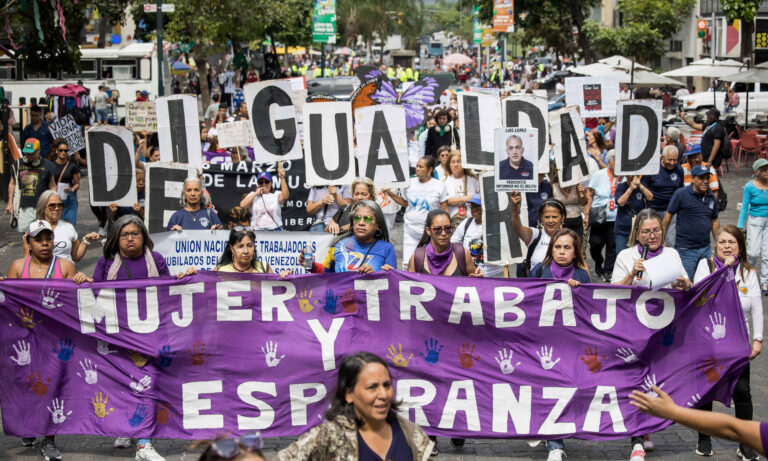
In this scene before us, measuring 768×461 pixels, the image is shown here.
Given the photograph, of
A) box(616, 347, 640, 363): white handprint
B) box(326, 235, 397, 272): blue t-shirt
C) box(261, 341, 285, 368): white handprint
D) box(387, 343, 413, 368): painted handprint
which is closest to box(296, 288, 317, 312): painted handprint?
box(261, 341, 285, 368): white handprint

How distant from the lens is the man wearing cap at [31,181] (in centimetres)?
1242

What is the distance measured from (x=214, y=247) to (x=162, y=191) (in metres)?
1.02

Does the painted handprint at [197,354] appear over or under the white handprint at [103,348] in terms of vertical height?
under

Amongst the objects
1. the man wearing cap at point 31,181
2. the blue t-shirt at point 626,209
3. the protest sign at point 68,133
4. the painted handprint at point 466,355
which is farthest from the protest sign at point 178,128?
the protest sign at point 68,133

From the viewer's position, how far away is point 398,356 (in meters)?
6.83

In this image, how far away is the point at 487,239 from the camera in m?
9.05

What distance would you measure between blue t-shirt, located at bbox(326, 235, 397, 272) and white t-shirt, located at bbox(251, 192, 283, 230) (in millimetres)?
3197

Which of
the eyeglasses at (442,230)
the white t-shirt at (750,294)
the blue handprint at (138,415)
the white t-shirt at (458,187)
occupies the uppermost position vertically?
the eyeglasses at (442,230)

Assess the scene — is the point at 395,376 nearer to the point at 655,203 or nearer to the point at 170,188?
the point at 170,188

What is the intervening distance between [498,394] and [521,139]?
9.39 feet

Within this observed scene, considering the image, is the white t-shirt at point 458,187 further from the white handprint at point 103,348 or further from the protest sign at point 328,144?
the white handprint at point 103,348

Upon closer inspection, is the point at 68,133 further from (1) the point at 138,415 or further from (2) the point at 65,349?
(1) the point at 138,415

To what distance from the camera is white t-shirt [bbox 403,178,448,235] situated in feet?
34.1

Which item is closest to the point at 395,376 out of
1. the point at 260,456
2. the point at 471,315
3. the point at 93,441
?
the point at 471,315
